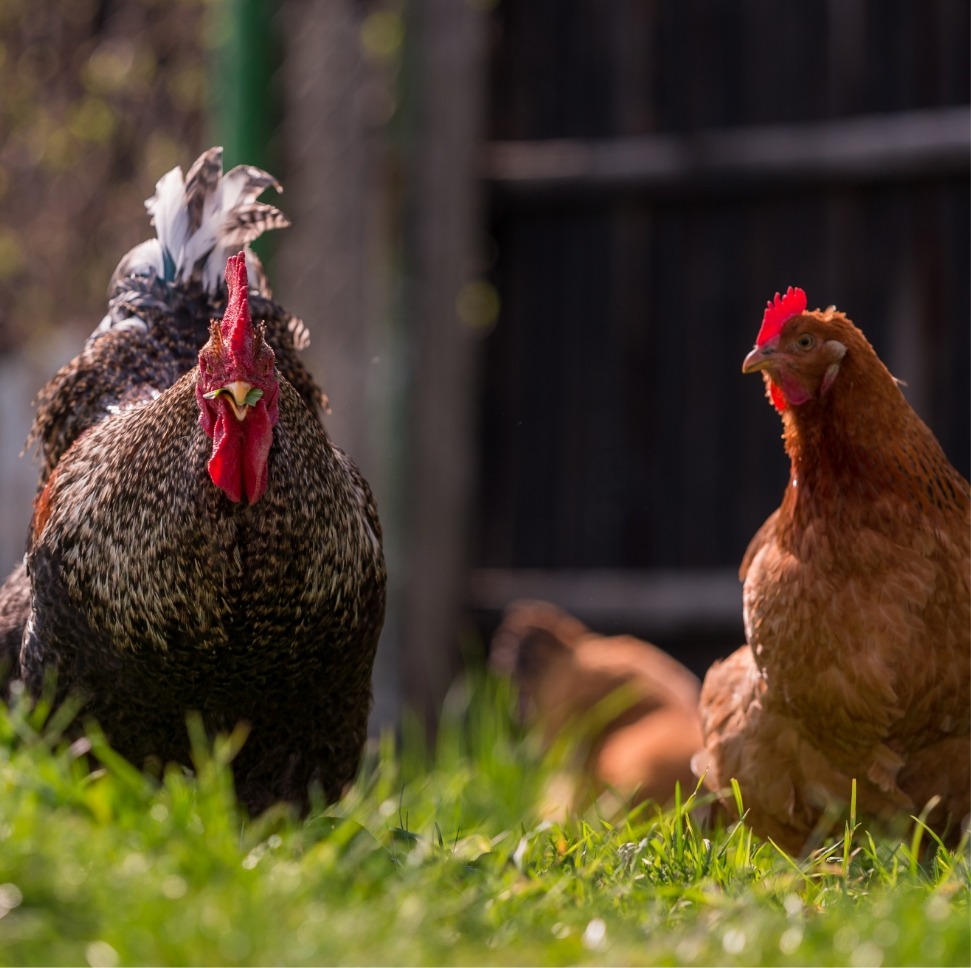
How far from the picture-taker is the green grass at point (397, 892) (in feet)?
7.41

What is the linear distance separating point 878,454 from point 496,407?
10.7ft

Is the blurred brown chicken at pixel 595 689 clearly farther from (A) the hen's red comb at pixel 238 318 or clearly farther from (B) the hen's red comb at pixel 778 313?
(A) the hen's red comb at pixel 238 318

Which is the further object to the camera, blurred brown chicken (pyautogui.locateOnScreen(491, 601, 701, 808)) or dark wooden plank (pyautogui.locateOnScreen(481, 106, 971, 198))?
dark wooden plank (pyautogui.locateOnScreen(481, 106, 971, 198))

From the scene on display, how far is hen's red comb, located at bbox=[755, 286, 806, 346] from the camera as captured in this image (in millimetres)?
3680

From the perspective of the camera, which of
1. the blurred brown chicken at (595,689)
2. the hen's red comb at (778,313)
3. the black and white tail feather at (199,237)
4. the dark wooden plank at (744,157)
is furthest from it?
the dark wooden plank at (744,157)

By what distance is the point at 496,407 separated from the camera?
675 centimetres

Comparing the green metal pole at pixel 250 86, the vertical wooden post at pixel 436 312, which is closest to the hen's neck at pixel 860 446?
the vertical wooden post at pixel 436 312

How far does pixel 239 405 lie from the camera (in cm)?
321

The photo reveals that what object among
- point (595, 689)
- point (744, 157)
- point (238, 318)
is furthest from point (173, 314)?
point (744, 157)

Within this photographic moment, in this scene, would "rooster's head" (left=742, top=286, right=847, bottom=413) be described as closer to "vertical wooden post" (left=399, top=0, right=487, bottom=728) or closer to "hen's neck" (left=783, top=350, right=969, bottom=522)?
"hen's neck" (left=783, top=350, right=969, bottom=522)

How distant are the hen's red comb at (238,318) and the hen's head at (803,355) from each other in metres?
1.24

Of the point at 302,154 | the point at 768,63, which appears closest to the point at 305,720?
the point at 302,154

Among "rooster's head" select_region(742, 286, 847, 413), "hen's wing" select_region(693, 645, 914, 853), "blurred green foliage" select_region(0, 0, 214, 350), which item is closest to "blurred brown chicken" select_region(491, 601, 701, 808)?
"hen's wing" select_region(693, 645, 914, 853)

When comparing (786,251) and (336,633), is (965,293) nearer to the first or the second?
(786,251)
